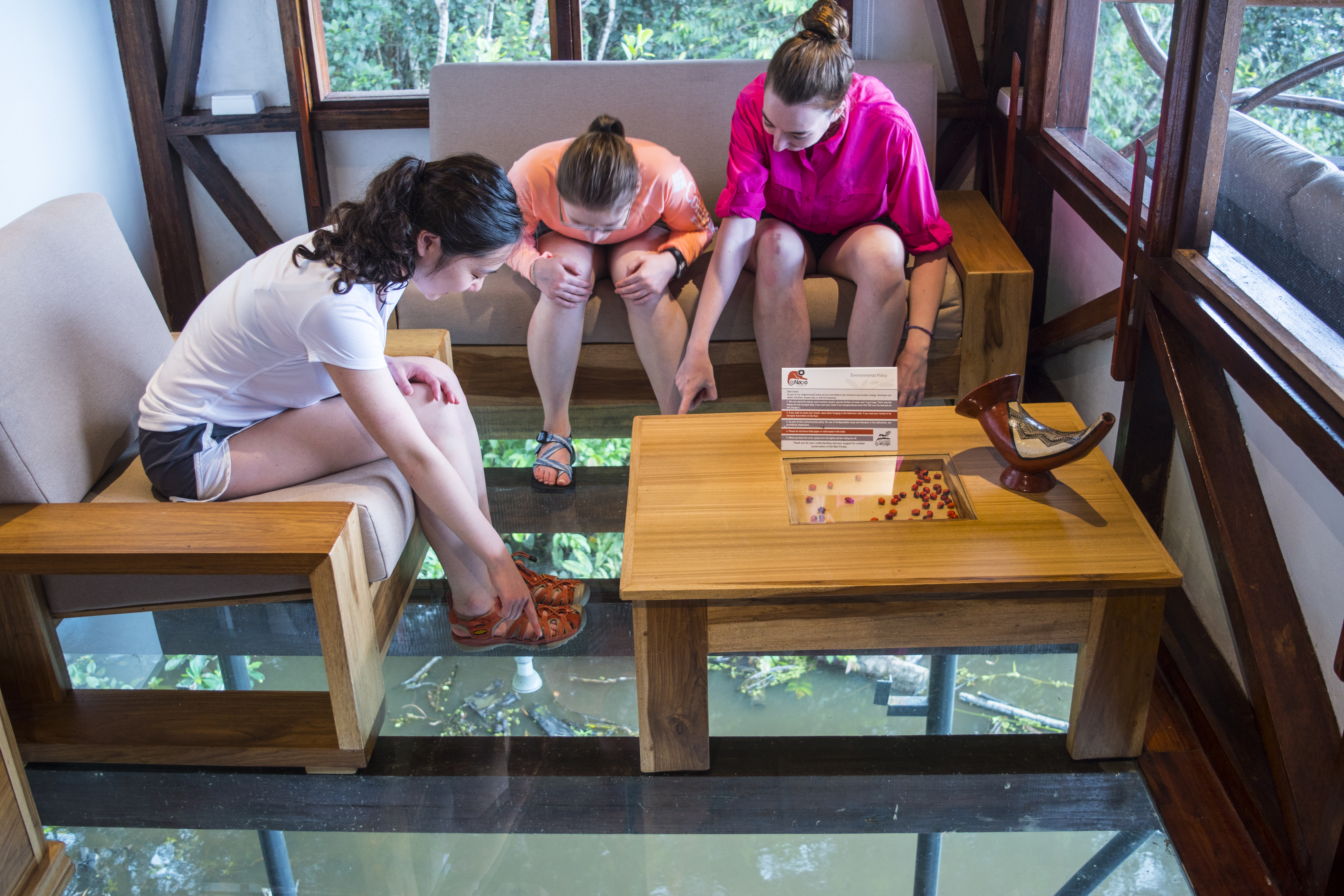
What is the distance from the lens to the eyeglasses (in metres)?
2.25

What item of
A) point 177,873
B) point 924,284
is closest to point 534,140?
point 924,284

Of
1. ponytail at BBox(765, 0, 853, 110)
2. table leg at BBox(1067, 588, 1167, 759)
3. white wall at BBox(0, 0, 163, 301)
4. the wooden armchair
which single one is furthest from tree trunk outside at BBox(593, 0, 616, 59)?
table leg at BBox(1067, 588, 1167, 759)

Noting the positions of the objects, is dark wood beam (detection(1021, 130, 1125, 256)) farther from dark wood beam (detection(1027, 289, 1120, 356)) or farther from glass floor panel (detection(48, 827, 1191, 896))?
glass floor panel (detection(48, 827, 1191, 896))

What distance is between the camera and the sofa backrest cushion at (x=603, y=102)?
115 inches

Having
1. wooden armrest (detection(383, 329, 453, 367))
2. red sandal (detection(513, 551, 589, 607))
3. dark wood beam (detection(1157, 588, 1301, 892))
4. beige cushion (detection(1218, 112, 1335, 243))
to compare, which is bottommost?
dark wood beam (detection(1157, 588, 1301, 892))

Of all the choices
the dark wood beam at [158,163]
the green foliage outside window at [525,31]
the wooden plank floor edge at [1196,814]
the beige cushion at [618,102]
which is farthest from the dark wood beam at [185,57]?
the wooden plank floor edge at [1196,814]

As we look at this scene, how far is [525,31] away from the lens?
336 centimetres

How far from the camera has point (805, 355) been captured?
2523 mm

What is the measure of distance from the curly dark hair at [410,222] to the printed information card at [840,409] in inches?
22.9

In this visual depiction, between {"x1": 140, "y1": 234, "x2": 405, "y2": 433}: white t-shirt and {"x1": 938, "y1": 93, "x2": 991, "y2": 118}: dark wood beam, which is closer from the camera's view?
{"x1": 140, "y1": 234, "x2": 405, "y2": 433}: white t-shirt

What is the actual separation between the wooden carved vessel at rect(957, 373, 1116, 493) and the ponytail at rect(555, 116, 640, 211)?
0.84 metres

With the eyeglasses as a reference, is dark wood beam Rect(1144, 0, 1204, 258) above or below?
above

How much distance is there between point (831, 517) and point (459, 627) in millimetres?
779

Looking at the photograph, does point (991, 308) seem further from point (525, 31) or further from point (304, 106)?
point (304, 106)
